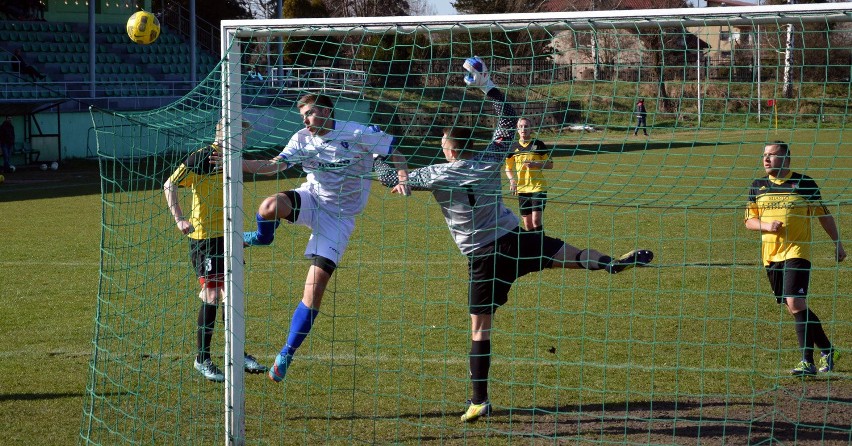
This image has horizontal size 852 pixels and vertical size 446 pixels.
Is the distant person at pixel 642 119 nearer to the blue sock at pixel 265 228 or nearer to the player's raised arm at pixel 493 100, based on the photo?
the player's raised arm at pixel 493 100

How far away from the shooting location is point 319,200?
19.4 ft

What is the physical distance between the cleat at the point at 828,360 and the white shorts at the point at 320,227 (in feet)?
11.0

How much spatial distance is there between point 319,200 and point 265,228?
0.42 meters

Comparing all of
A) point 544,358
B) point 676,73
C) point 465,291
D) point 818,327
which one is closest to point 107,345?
point 544,358

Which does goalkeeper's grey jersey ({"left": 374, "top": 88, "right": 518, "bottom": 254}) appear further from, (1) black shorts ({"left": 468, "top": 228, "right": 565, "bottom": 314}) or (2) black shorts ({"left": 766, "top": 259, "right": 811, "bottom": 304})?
(2) black shorts ({"left": 766, "top": 259, "right": 811, "bottom": 304})

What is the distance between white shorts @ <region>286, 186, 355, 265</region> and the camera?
19.1 feet

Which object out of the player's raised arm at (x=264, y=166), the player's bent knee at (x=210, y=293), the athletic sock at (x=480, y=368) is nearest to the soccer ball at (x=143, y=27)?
the player's bent knee at (x=210, y=293)

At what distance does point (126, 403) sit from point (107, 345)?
4.30 feet

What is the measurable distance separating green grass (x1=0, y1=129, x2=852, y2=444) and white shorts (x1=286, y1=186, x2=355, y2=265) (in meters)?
0.37

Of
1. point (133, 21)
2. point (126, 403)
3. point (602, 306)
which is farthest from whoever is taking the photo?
point (602, 306)

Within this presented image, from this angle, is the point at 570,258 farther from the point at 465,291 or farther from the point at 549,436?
the point at 465,291

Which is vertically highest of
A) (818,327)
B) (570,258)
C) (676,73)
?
(676,73)

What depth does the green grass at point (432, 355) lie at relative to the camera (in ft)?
17.2

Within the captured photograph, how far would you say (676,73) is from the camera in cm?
991
